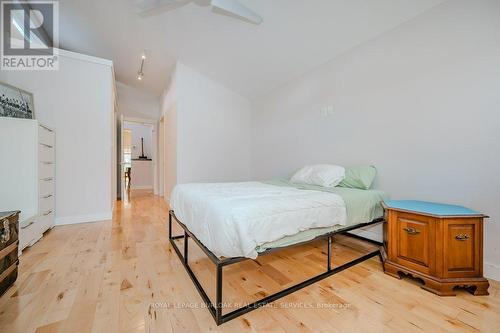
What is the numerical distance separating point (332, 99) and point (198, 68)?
8.31ft

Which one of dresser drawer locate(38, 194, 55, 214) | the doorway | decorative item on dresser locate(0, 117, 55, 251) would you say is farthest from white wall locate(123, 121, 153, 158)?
decorative item on dresser locate(0, 117, 55, 251)

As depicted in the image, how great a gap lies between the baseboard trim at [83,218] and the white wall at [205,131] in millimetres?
1195

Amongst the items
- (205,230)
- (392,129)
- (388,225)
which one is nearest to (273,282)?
(205,230)

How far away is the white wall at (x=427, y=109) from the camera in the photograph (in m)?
1.61

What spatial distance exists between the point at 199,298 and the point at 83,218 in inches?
105

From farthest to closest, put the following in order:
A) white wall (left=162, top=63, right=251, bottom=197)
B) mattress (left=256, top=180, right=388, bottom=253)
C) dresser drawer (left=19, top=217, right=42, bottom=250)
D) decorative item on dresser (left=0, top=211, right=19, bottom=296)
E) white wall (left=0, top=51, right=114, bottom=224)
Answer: white wall (left=162, top=63, right=251, bottom=197) → white wall (left=0, top=51, right=114, bottom=224) → dresser drawer (left=19, top=217, right=42, bottom=250) → mattress (left=256, top=180, right=388, bottom=253) → decorative item on dresser (left=0, top=211, right=19, bottom=296)

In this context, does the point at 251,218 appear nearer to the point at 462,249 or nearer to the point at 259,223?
the point at 259,223

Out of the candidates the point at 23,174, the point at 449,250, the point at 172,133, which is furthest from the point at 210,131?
the point at 449,250

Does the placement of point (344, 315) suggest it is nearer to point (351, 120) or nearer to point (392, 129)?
point (392, 129)

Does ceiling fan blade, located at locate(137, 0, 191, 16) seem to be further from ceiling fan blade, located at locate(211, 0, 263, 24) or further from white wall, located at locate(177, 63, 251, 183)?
white wall, located at locate(177, 63, 251, 183)

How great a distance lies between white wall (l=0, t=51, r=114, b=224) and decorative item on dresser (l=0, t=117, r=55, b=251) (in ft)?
2.16

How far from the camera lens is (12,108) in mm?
2389

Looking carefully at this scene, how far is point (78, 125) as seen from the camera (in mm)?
3002

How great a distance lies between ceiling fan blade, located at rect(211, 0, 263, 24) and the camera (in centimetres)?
190
